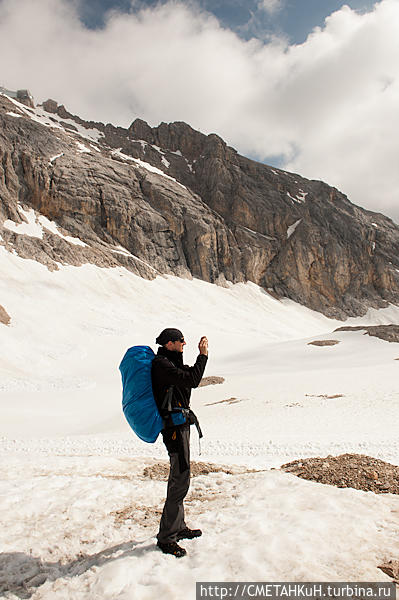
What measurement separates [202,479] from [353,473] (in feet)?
9.02

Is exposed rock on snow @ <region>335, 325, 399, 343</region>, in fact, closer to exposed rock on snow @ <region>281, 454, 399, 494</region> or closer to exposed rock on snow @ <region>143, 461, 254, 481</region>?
exposed rock on snow @ <region>281, 454, 399, 494</region>

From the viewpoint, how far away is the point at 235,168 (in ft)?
338

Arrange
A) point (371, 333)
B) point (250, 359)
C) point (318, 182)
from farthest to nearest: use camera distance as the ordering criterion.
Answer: point (318, 182)
point (371, 333)
point (250, 359)

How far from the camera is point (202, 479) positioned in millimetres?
6508

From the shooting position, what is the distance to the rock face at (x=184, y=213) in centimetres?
6225

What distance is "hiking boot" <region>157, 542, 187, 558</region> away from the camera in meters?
3.79

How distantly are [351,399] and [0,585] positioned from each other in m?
14.9

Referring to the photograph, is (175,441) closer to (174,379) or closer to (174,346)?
(174,379)

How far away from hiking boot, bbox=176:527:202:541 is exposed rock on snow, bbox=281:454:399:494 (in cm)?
280

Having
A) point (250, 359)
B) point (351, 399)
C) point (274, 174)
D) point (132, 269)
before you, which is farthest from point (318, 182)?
point (351, 399)

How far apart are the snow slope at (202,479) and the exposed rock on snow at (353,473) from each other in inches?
20.0

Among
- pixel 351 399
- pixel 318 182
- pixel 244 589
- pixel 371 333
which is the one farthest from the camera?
pixel 318 182

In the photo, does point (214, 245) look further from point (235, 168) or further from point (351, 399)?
point (351, 399)

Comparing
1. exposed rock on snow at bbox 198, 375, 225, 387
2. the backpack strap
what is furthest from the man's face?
exposed rock on snow at bbox 198, 375, 225, 387
